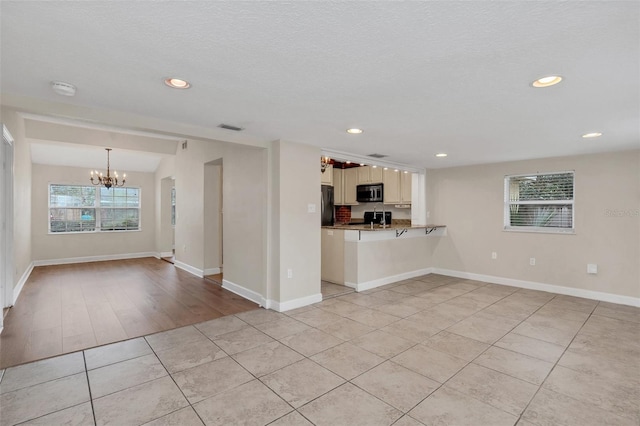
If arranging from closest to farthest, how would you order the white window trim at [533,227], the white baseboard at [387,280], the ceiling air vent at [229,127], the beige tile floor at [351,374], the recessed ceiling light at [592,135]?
the beige tile floor at [351,374] → the ceiling air vent at [229,127] → the recessed ceiling light at [592,135] → the white window trim at [533,227] → the white baseboard at [387,280]

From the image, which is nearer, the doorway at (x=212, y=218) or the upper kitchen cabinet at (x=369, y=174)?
the doorway at (x=212, y=218)

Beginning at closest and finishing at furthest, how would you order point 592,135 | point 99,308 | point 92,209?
point 592,135
point 99,308
point 92,209

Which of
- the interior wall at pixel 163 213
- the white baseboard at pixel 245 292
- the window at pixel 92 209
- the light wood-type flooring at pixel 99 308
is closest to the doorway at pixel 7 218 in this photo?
the light wood-type flooring at pixel 99 308

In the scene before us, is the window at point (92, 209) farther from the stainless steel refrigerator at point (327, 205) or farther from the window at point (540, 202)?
the window at point (540, 202)

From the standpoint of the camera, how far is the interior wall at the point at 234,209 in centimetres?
428

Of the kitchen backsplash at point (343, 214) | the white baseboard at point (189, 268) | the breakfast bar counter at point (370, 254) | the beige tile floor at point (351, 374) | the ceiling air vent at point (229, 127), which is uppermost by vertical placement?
the ceiling air vent at point (229, 127)

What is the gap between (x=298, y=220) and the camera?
4.19m

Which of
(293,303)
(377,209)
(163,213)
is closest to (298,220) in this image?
(293,303)

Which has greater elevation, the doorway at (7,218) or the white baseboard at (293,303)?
the doorway at (7,218)

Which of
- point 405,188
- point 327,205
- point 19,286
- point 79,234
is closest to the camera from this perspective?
point 19,286

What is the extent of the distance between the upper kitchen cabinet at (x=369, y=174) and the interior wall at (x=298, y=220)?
3159 mm

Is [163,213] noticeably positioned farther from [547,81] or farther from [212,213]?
[547,81]

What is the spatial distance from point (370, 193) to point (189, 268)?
14.0ft

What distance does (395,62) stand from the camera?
1880mm
